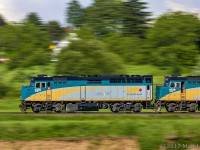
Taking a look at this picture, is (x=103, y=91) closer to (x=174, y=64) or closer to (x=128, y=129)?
(x=128, y=129)

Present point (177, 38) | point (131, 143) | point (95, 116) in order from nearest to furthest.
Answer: point (131, 143)
point (95, 116)
point (177, 38)

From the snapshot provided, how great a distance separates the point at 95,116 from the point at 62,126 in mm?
5278

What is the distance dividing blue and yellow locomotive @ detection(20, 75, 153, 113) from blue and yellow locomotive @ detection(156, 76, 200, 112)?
41.1 inches

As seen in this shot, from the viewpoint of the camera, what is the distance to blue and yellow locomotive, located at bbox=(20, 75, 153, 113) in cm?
3538

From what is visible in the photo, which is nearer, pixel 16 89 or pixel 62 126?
pixel 62 126

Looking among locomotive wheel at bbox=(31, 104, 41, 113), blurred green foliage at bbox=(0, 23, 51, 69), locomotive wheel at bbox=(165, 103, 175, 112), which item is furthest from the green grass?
blurred green foliage at bbox=(0, 23, 51, 69)

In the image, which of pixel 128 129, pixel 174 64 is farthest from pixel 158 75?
pixel 128 129

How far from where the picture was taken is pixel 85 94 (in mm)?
35750

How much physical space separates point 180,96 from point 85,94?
821 cm

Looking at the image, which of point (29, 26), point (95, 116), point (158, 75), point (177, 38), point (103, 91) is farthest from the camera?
point (29, 26)

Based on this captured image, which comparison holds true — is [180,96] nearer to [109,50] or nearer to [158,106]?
[158,106]

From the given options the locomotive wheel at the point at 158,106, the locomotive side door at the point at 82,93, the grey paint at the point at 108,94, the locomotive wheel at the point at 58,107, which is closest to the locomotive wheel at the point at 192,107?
the locomotive wheel at the point at 158,106

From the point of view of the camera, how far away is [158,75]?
61.7 m

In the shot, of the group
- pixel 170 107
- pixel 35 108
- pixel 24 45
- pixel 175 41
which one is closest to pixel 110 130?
pixel 35 108
